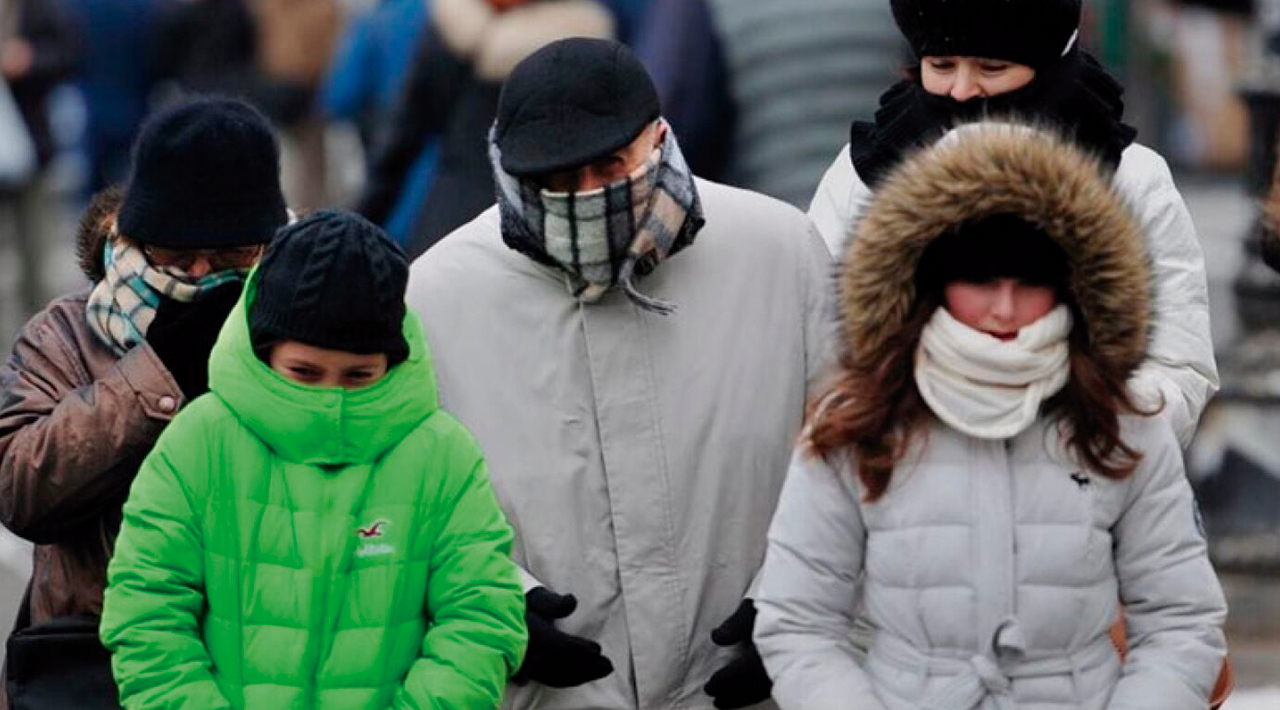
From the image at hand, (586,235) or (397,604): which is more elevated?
(586,235)

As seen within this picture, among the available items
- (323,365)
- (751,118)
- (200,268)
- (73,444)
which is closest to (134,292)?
(200,268)

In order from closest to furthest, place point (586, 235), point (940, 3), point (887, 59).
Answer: point (586, 235) < point (940, 3) < point (887, 59)

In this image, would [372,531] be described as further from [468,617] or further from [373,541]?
[468,617]

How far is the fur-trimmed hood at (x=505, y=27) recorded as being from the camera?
8.88m

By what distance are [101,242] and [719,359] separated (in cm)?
105

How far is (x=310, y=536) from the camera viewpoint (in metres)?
4.92

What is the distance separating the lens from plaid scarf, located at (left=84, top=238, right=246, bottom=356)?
5.32m

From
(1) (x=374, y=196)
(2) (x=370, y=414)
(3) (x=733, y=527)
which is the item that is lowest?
(1) (x=374, y=196)

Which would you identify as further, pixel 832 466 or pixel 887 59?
pixel 887 59

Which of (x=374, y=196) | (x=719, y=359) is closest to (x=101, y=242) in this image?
(x=719, y=359)

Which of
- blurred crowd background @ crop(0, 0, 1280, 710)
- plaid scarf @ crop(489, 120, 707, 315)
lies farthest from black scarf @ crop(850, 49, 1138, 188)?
blurred crowd background @ crop(0, 0, 1280, 710)

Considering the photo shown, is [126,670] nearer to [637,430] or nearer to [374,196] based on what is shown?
[637,430]

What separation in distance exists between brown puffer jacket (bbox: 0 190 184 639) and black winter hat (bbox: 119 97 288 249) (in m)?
0.20

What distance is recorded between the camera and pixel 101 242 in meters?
5.56
